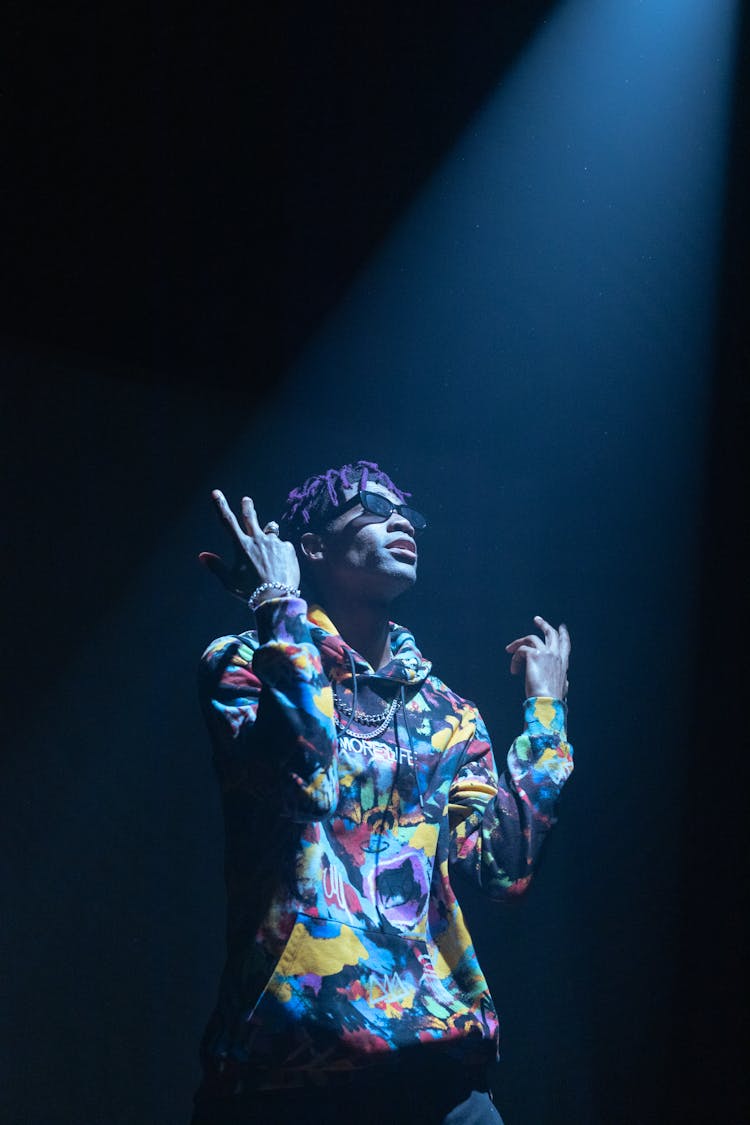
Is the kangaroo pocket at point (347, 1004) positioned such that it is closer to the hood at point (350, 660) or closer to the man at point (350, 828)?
the man at point (350, 828)

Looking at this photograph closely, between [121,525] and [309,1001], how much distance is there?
934 millimetres

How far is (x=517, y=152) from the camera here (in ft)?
8.26

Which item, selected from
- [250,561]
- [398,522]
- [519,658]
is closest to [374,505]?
[398,522]

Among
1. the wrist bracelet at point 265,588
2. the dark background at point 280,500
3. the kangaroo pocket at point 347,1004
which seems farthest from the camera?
the dark background at point 280,500

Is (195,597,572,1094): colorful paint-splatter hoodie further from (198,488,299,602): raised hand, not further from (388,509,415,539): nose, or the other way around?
(388,509,415,539): nose

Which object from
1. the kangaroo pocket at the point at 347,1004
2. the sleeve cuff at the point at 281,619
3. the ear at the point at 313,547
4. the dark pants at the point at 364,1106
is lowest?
the dark pants at the point at 364,1106

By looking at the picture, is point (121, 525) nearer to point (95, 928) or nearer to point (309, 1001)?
point (95, 928)

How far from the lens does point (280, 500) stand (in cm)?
225

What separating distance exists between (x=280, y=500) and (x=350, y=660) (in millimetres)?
458

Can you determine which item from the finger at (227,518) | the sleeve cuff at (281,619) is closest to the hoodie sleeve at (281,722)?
the sleeve cuff at (281,619)

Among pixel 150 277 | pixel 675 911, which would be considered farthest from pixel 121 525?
pixel 675 911

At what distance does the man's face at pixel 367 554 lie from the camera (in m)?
2.03

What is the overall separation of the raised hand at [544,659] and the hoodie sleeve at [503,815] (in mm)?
138

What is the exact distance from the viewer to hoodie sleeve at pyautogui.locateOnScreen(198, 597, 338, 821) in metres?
1.68
